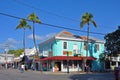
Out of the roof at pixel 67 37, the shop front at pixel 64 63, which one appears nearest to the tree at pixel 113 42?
the shop front at pixel 64 63

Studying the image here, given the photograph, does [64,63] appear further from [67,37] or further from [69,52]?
[67,37]

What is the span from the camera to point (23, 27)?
246 ft

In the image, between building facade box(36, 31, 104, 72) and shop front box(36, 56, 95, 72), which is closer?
shop front box(36, 56, 95, 72)

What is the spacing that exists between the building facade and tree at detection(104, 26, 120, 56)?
4.74m

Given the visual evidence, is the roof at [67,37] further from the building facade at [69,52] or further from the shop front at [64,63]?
the shop front at [64,63]

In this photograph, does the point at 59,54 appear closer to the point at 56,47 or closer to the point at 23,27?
the point at 56,47

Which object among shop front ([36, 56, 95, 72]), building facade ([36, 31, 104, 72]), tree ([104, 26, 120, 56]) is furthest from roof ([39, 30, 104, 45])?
tree ([104, 26, 120, 56])

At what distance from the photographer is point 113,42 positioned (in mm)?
53188

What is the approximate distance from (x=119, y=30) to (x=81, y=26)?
25.6 feet

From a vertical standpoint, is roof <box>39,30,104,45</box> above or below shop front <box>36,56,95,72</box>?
above

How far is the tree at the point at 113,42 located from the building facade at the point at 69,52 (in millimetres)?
4744

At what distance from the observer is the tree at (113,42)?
52.2 m

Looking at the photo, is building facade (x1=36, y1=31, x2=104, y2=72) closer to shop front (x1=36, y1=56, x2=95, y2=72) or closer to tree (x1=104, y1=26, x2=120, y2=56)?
shop front (x1=36, y1=56, x2=95, y2=72)

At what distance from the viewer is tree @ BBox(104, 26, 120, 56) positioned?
5216 cm
